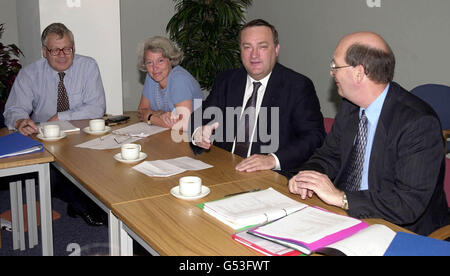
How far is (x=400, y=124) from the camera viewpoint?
1728 mm

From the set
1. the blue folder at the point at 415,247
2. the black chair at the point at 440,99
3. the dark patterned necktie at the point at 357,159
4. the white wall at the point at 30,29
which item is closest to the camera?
the blue folder at the point at 415,247

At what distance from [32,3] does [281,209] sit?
13.9 ft

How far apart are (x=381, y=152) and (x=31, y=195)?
2240mm

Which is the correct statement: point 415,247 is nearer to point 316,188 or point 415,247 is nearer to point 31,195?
point 316,188

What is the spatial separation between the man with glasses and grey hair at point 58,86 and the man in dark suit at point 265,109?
1.04 meters

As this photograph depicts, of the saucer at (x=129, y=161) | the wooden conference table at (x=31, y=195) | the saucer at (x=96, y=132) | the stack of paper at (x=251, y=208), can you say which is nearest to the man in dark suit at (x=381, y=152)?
the stack of paper at (x=251, y=208)

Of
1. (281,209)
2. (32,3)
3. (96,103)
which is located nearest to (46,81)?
(96,103)

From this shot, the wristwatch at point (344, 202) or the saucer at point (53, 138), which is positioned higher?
the wristwatch at point (344, 202)

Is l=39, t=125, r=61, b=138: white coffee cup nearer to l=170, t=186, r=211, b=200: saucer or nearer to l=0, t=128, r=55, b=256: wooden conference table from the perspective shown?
l=0, t=128, r=55, b=256: wooden conference table

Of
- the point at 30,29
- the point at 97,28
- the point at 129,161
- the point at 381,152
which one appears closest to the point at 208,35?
the point at 97,28

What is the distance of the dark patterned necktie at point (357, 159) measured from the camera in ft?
6.27

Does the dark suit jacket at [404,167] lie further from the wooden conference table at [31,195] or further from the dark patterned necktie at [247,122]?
the wooden conference table at [31,195]
